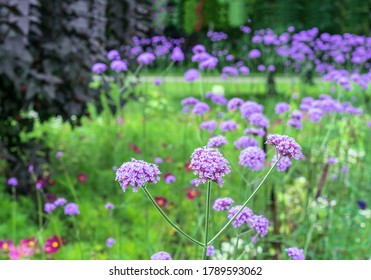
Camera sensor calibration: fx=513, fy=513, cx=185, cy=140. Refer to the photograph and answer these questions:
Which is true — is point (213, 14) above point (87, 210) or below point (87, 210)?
above

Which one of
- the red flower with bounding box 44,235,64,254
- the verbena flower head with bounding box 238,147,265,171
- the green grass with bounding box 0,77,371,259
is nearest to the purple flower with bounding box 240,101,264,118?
the green grass with bounding box 0,77,371,259

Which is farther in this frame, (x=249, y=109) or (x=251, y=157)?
(x=249, y=109)

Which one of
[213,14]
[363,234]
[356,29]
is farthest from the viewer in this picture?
[356,29]

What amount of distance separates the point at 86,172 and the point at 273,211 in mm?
1813

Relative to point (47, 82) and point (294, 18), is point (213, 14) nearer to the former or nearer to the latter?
point (294, 18)

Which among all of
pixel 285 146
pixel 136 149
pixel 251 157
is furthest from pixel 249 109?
pixel 136 149

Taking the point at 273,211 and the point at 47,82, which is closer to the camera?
the point at 273,211

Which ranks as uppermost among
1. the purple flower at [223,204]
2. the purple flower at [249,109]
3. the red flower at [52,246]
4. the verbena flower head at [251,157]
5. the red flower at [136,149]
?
the purple flower at [249,109]

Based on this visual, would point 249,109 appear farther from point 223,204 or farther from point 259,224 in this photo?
point 259,224

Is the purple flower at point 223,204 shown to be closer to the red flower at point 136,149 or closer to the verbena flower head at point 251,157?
the verbena flower head at point 251,157

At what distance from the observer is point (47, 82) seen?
3088 mm

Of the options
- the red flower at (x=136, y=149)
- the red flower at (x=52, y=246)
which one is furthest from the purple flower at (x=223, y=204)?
the red flower at (x=136, y=149)
